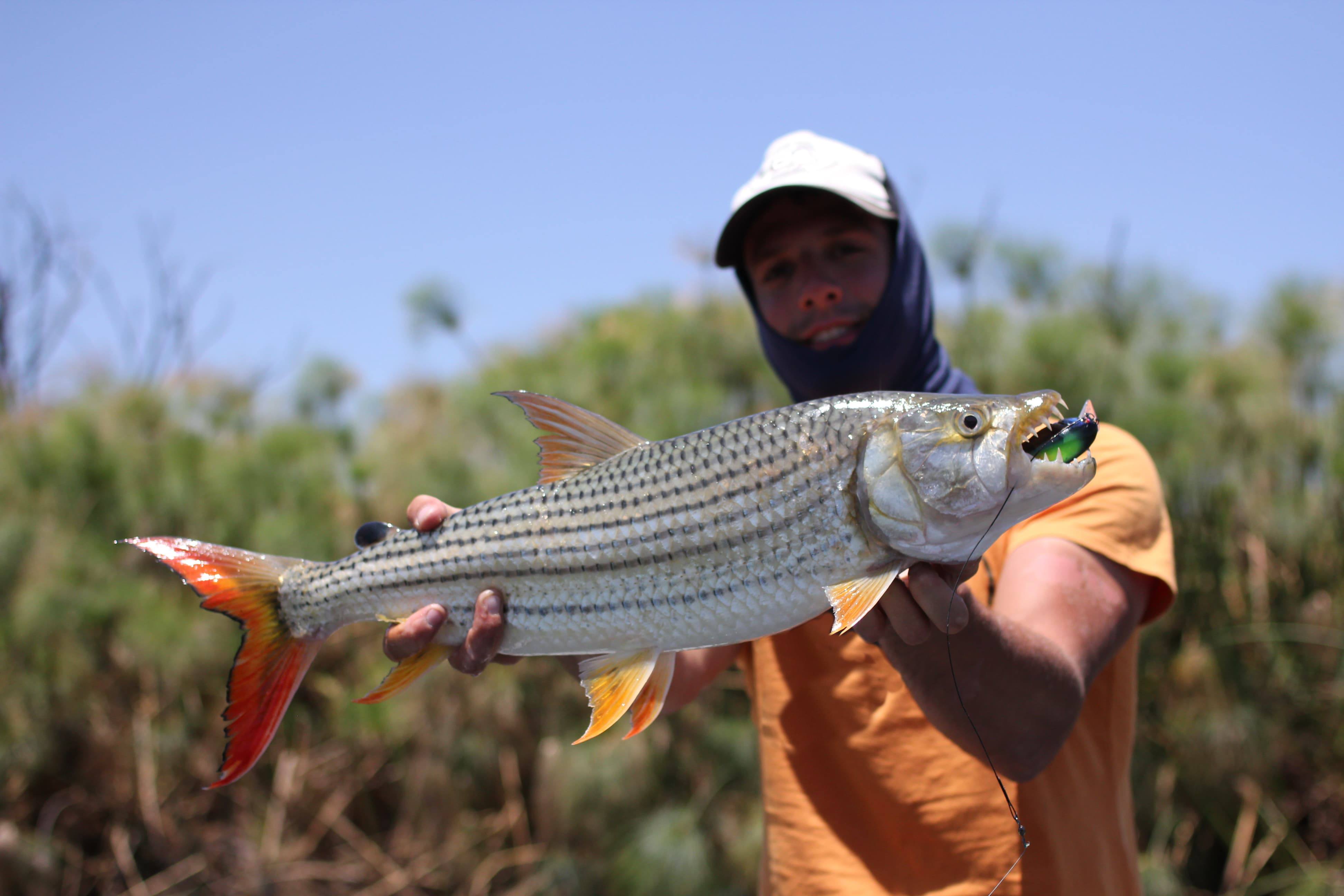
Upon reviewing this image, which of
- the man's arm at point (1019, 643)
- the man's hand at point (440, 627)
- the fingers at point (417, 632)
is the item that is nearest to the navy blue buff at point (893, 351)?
the man's arm at point (1019, 643)

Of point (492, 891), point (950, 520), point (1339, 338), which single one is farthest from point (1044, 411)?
point (492, 891)

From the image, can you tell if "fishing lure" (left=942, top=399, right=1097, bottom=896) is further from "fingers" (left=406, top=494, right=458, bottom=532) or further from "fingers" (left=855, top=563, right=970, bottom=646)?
"fingers" (left=406, top=494, right=458, bottom=532)

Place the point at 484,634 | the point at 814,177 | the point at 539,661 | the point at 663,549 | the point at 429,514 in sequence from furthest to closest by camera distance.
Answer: the point at 539,661 → the point at 814,177 → the point at 429,514 → the point at 484,634 → the point at 663,549

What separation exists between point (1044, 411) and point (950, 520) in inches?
11.0

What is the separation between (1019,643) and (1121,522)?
1.78ft

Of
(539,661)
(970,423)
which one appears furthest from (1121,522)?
(539,661)

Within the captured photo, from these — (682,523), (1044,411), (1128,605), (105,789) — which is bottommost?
(105,789)

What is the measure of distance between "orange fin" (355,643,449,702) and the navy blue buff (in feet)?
4.31

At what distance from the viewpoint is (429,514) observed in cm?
205

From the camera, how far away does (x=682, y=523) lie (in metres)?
1.79

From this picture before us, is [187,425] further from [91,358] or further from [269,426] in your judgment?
[91,358]

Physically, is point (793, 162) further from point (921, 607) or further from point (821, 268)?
point (921, 607)

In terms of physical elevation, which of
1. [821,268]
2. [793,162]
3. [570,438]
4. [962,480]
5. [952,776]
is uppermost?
[793,162]

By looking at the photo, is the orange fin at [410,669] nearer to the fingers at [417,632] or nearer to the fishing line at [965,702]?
the fingers at [417,632]
